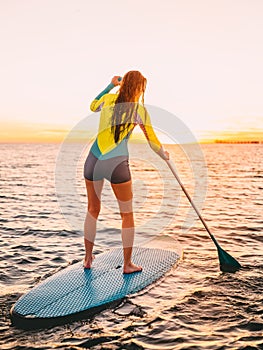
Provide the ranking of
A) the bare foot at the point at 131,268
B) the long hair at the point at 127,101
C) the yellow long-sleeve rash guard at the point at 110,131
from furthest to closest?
1. the bare foot at the point at 131,268
2. the yellow long-sleeve rash guard at the point at 110,131
3. the long hair at the point at 127,101

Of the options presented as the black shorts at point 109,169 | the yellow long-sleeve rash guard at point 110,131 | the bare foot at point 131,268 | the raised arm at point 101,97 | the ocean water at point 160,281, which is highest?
the raised arm at point 101,97

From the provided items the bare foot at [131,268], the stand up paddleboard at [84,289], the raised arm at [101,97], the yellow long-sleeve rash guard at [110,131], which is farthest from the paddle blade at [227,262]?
the raised arm at [101,97]

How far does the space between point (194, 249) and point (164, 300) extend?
7.95 ft

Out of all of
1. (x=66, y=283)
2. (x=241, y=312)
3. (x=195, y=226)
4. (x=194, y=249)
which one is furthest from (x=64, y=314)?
(x=195, y=226)

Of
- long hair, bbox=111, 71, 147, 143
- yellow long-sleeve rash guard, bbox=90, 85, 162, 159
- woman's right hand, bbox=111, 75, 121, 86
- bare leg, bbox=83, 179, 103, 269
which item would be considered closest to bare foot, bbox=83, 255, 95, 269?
bare leg, bbox=83, 179, 103, 269

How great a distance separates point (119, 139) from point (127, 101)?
45 cm

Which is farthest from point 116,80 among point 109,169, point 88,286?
point 88,286

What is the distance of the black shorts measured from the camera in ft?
16.7

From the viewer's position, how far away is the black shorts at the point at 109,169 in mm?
5102

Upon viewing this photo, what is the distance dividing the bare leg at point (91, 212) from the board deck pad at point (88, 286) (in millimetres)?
307

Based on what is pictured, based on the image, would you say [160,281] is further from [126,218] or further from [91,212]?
[91,212]

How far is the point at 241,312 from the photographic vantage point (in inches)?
189

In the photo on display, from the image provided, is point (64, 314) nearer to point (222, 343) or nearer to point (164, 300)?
point (164, 300)

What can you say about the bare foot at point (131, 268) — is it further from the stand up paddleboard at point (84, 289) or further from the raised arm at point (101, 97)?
the raised arm at point (101, 97)
